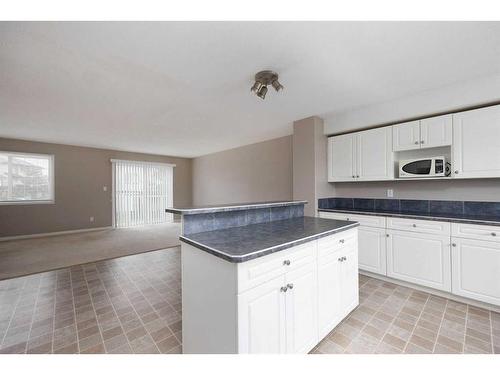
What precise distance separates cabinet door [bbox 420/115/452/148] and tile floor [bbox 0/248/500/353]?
1726 millimetres

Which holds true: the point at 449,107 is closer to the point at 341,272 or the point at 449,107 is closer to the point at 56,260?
the point at 341,272

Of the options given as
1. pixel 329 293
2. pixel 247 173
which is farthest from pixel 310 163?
pixel 247 173

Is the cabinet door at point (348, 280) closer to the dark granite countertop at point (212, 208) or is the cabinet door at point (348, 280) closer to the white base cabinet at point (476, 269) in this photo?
the dark granite countertop at point (212, 208)

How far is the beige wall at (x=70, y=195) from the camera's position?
4.97m

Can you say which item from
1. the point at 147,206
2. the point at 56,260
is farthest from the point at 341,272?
the point at 147,206

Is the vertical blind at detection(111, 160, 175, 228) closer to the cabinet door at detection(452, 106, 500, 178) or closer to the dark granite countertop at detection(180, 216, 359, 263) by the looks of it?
the dark granite countertop at detection(180, 216, 359, 263)

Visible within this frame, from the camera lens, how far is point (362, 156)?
308 cm

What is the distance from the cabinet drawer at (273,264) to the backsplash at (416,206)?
1940mm

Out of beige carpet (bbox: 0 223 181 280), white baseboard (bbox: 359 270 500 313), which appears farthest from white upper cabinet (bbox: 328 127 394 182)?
beige carpet (bbox: 0 223 181 280)

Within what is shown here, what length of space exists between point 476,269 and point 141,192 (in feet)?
24.9

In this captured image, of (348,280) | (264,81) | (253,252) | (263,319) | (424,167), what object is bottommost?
(348,280)

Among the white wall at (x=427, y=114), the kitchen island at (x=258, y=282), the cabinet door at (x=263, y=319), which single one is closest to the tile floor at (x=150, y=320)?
the kitchen island at (x=258, y=282)

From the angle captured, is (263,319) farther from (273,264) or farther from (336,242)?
(336,242)

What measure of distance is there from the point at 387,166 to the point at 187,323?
2942 mm
